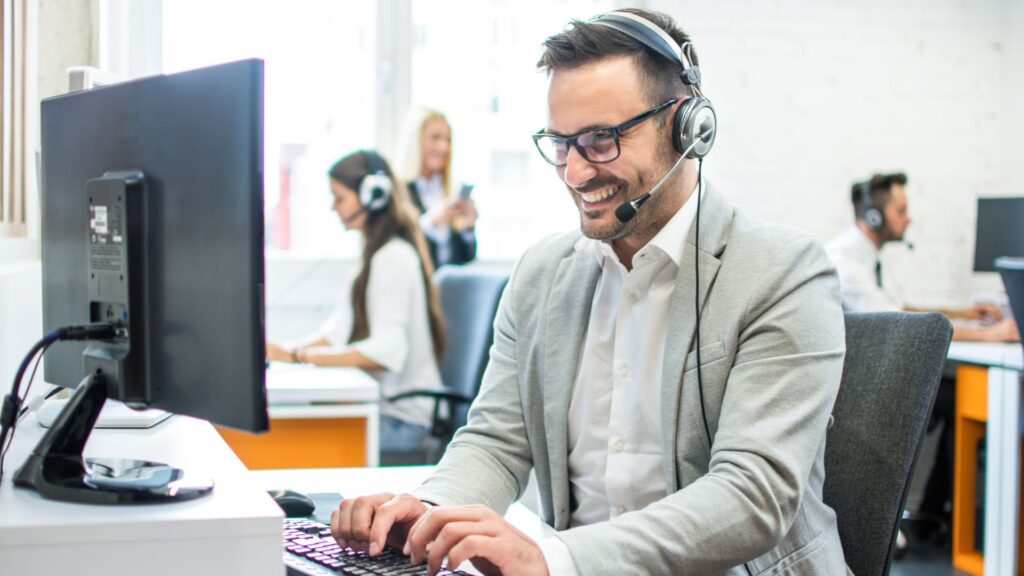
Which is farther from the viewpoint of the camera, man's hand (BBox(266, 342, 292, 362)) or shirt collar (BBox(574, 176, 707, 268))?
man's hand (BBox(266, 342, 292, 362))

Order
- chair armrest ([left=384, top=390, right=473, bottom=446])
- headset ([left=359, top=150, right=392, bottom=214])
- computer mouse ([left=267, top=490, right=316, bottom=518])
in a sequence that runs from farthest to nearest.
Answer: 1. headset ([left=359, top=150, right=392, bottom=214])
2. chair armrest ([left=384, top=390, right=473, bottom=446])
3. computer mouse ([left=267, top=490, right=316, bottom=518])

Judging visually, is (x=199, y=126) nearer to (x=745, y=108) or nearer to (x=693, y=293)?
(x=693, y=293)

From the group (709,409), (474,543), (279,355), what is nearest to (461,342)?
(279,355)

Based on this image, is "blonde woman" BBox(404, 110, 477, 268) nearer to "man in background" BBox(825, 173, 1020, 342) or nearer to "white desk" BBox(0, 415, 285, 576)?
"man in background" BBox(825, 173, 1020, 342)

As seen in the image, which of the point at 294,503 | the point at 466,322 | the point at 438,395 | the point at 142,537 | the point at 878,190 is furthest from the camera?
the point at 878,190

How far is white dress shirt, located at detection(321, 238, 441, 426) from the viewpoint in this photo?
3.25 meters

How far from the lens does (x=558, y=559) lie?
38.9 inches

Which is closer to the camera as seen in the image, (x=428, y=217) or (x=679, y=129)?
(x=679, y=129)

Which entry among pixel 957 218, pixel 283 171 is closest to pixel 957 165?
pixel 957 218

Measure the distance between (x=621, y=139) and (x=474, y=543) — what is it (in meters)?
0.56

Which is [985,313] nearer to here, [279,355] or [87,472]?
[279,355]

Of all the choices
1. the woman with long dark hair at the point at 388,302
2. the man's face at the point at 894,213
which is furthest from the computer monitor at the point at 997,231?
the woman with long dark hair at the point at 388,302

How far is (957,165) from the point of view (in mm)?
4988

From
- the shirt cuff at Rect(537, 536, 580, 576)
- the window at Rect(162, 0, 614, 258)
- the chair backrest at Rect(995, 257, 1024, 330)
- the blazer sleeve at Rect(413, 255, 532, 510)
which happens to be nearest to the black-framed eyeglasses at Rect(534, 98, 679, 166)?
the blazer sleeve at Rect(413, 255, 532, 510)
